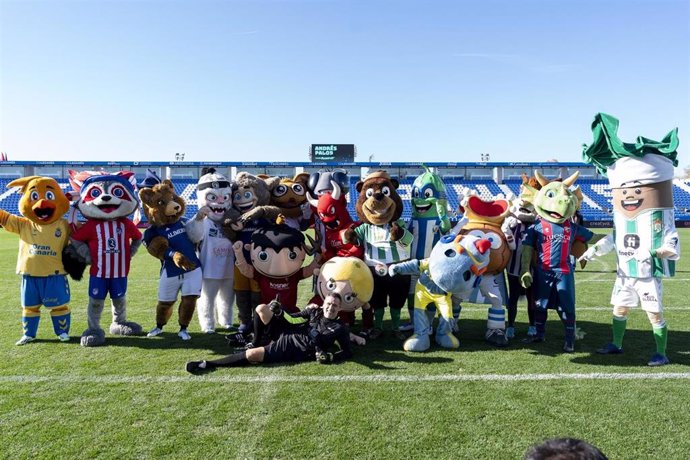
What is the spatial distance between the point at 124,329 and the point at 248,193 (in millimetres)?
2157

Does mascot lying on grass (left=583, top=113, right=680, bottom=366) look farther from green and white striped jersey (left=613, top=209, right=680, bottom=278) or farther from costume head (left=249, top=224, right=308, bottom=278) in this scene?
costume head (left=249, top=224, right=308, bottom=278)

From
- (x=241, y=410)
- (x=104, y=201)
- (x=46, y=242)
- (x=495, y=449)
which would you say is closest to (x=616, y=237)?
(x=495, y=449)

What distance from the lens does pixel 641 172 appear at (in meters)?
4.27

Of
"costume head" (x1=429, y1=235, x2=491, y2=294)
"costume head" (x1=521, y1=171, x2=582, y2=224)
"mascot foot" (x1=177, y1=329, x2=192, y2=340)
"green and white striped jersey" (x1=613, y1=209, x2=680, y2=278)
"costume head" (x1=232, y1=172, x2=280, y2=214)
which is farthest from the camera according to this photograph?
"costume head" (x1=232, y1=172, x2=280, y2=214)

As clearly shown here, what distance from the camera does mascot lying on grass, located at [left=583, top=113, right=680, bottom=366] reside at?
13.7 feet

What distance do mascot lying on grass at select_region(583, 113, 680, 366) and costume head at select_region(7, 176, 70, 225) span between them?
575 centimetres

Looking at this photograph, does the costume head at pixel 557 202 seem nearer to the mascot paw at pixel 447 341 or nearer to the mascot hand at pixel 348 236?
the mascot paw at pixel 447 341

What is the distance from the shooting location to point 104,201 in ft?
16.2

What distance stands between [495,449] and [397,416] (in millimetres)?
696

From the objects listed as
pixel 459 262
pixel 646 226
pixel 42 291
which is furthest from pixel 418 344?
pixel 42 291

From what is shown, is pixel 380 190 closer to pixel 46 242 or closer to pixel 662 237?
pixel 662 237

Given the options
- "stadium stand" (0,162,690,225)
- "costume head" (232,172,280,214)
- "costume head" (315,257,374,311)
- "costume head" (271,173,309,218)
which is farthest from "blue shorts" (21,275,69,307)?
"stadium stand" (0,162,690,225)

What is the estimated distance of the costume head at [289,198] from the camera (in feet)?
18.5

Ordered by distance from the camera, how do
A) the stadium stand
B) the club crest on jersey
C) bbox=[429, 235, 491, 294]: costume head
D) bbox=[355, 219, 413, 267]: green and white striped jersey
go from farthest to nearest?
the stadium stand
bbox=[355, 219, 413, 267]: green and white striped jersey
bbox=[429, 235, 491, 294]: costume head
the club crest on jersey
